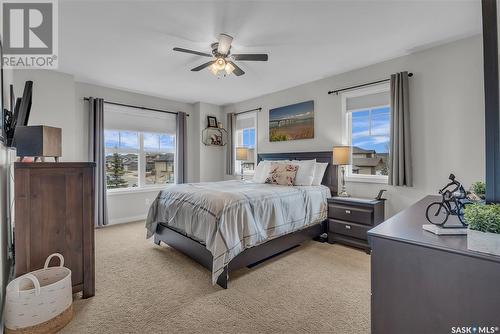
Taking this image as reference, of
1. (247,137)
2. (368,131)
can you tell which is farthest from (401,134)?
(247,137)

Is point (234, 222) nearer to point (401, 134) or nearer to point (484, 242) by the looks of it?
point (484, 242)

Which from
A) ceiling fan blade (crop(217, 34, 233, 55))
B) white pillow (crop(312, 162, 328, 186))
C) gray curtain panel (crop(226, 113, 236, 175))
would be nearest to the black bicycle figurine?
white pillow (crop(312, 162, 328, 186))

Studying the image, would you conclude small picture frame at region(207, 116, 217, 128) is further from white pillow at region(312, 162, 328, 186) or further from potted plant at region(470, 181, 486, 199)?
potted plant at region(470, 181, 486, 199)

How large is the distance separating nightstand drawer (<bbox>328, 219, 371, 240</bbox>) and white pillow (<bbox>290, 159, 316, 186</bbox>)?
2.23 ft

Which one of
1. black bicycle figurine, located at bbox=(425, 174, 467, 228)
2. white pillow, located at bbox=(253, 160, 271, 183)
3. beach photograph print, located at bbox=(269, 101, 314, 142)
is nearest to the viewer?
black bicycle figurine, located at bbox=(425, 174, 467, 228)

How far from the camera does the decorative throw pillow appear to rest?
148 inches

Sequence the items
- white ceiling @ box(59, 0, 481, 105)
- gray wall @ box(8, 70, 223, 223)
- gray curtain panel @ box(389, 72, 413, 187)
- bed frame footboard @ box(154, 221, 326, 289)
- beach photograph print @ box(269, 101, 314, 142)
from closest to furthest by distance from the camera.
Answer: white ceiling @ box(59, 0, 481, 105) < bed frame footboard @ box(154, 221, 326, 289) < gray curtain panel @ box(389, 72, 413, 187) < gray wall @ box(8, 70, 223, 223) < beach photograph print @ box(269, 101, 314, 142)

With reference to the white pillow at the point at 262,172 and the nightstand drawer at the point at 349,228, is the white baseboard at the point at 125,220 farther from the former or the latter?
the nightstand drawer at the point at 349,228

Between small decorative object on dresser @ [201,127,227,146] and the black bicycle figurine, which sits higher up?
small decorative object on dresser @ [201,127,227,146]

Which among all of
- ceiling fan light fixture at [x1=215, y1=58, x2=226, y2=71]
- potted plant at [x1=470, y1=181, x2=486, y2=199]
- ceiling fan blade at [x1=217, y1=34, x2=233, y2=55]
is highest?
ceiling fan blade at [x1=217, y1=34, x2=233, y2=55]

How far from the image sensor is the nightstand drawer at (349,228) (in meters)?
3.19

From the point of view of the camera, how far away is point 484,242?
35.3 inches

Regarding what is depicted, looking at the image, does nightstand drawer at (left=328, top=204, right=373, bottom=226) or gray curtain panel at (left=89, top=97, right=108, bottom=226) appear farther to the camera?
gray curtain panel at (left=89, top=97, right=108, bottom=226)

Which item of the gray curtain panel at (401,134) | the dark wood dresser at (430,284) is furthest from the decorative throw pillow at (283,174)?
the dark wood dresser at (430,284)
